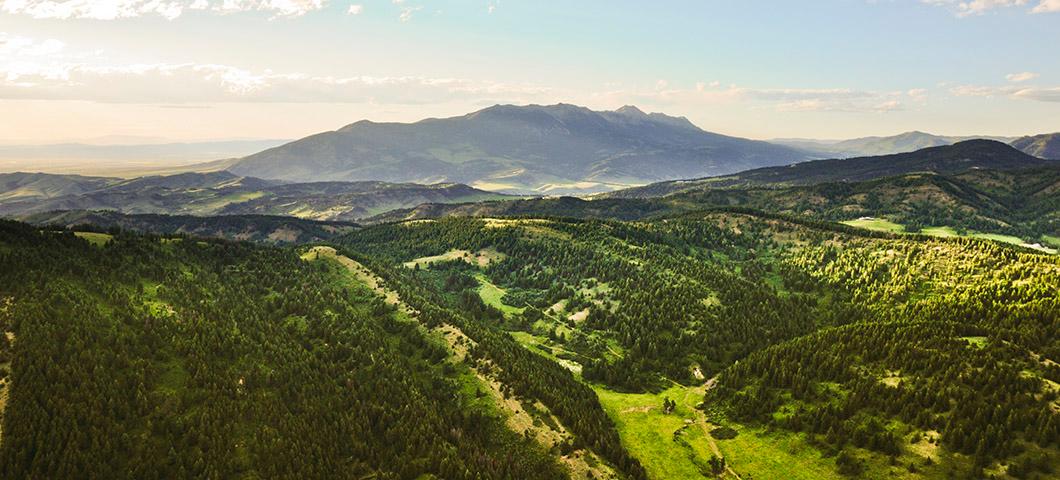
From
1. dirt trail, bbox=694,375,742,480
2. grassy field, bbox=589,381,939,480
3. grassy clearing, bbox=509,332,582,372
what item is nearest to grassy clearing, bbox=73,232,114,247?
grassy clearing, bbox=509,332,582,372

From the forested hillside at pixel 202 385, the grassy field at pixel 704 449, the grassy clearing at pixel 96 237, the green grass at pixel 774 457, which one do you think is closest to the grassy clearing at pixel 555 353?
the grassy field at pixel 704 449

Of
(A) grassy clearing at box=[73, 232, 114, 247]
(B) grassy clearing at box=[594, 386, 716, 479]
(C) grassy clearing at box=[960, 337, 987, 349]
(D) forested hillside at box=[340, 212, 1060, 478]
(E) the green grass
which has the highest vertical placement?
(A) grassy clearing at box=[73, 232, 114, 247]

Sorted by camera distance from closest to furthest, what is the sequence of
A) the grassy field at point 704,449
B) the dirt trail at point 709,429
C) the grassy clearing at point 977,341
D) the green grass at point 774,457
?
the grassy field at point 704,449 → the green grass at point 774,457 → the dirt trail at point 709,429 → the grassy clearing at point 977,341

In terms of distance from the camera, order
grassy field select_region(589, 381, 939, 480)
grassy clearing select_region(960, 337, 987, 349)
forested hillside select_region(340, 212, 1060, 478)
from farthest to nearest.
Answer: grassy clearing select_region(960, 337, 987, 349) < grassy field select_region(589, 381, 939, 480) < forested hillside select_region(340, 212, 1060, 478)

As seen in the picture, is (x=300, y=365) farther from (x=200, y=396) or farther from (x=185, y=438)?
(x=185, y=438)

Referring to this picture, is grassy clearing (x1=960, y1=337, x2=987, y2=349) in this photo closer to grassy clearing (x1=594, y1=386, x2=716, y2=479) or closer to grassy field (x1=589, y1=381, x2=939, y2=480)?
grassy field (x1=589, y1=381, x2=939, y2=480)

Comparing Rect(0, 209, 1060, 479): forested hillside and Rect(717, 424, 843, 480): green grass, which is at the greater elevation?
Rect(0, 209, 1060, 479): forested hillside

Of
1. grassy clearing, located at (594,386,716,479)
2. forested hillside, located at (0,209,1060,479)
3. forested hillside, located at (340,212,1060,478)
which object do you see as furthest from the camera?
grassy clearing, located at (594,386,716,479)

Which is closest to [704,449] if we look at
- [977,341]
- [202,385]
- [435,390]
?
[435,390]

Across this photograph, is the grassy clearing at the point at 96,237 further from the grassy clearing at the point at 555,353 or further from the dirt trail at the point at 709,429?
the dirt trail at the point at 709,429
